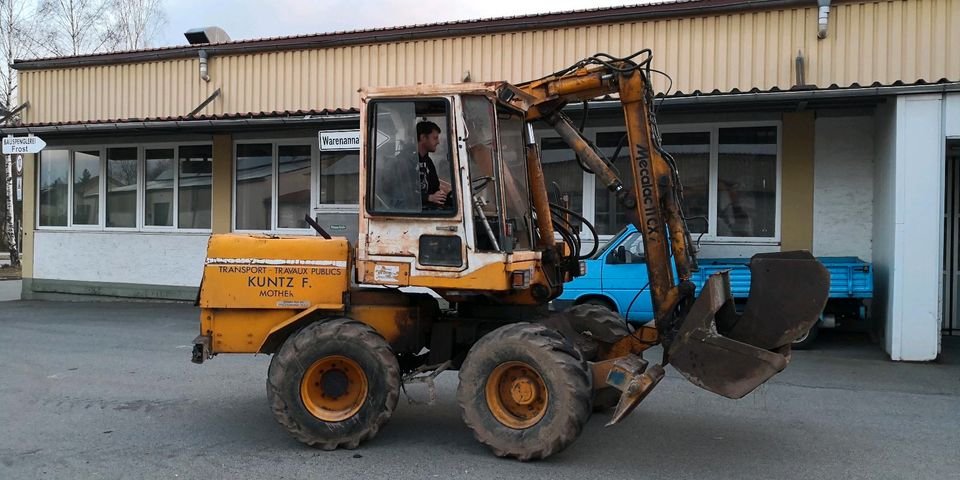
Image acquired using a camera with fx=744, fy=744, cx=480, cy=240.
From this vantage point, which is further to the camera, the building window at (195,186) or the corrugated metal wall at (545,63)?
the building window at (195,186)

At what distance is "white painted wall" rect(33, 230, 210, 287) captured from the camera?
14.4 meters

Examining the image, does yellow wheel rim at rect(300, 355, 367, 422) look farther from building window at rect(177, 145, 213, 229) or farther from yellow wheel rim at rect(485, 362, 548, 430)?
building window at rect(177, 145, 213, 229)

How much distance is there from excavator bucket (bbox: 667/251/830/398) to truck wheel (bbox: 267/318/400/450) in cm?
207

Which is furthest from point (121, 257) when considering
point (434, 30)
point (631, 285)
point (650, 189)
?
point (650, 189)

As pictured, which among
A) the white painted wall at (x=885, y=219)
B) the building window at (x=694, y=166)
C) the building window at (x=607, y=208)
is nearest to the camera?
the white painted wall at (x=885, y=219)

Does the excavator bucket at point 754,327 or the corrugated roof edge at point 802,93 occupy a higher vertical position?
the corrugated roof edge at point 802,93

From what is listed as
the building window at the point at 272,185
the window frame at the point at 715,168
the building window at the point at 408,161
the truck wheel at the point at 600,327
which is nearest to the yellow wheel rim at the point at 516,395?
the truck wheel at the point at 600,327

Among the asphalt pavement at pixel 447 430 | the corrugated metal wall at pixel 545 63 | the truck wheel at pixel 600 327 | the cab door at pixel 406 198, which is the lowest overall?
the asphalt pavement at pixel 447 430

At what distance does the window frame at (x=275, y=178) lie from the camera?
13938 millimetres

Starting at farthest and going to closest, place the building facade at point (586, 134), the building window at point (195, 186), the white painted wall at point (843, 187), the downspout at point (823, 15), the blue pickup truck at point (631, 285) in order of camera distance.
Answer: the building window at point (195, 186), the white painted wall at point (843, 187), the downspout at point (823, 15), the blue pickup truck at point (631, 285), the building facade at point (586, 134)

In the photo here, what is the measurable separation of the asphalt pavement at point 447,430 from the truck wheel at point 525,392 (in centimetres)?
20

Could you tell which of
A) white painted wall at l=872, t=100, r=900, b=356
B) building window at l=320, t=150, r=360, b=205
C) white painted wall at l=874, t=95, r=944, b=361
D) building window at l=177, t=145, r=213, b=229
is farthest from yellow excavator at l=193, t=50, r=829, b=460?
building window at l=177, t=145, r=213, b=229

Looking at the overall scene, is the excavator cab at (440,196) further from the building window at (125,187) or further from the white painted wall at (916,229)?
the building window at (125,187)

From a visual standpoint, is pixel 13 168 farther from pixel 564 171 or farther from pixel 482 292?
pixel 482 292
